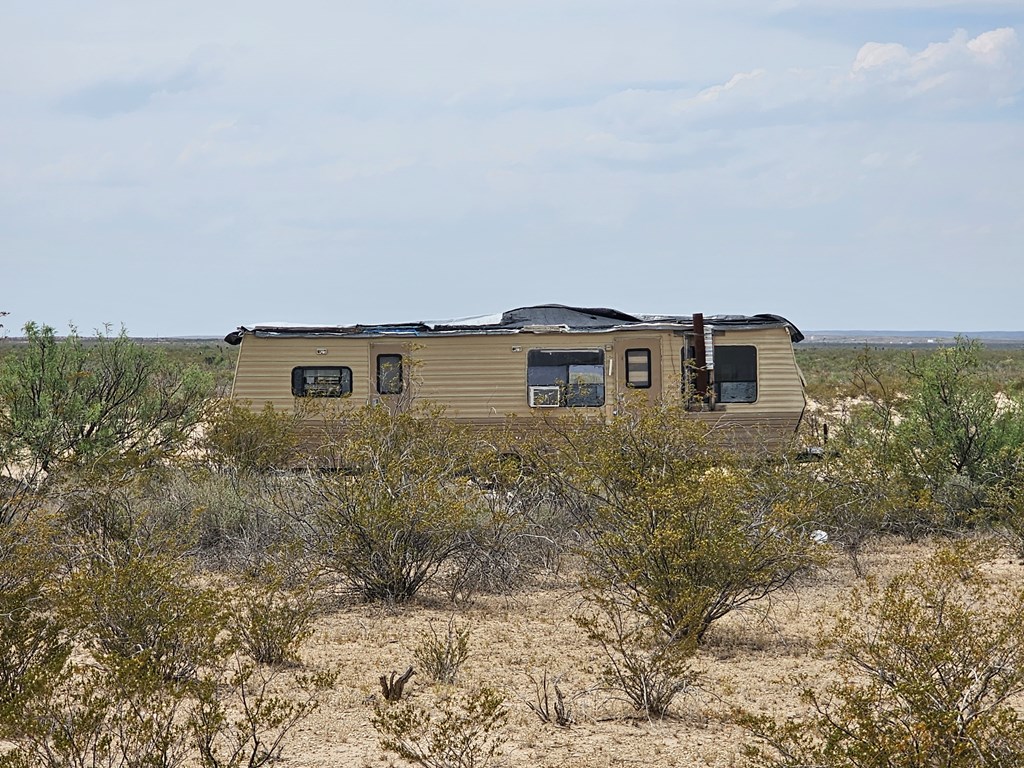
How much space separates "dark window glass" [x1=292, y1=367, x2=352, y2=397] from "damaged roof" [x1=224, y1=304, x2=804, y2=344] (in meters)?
0.47

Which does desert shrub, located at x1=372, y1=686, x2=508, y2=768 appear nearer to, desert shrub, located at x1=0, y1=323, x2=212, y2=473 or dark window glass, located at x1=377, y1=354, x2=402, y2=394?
desert shrub, located at x1=0, y1=323, x2=212, y2=473

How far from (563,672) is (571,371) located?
8.27 meters

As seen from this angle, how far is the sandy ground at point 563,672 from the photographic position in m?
5.52

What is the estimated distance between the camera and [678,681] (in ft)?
21.4

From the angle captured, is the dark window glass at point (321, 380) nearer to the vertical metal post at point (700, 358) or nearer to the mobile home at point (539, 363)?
the mobile home at point (539, 363)

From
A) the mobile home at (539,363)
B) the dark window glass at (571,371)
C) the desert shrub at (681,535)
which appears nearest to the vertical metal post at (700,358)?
the mobile home at (539,363)

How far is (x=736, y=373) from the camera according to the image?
14.6 metres

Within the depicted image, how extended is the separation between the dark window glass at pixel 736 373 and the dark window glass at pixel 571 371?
149cm

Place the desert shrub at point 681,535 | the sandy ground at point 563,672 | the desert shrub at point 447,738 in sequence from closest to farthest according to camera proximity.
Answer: the desert shrub at point 447,738 → the sandy ground at point 563,672 → the desert shrub at point 681,535

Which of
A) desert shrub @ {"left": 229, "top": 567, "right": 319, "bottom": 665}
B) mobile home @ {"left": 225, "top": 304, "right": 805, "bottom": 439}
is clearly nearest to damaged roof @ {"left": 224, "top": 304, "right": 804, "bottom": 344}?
mobile home @ {"left": 225, "top": 304, "right": 805, "bottom": 439}

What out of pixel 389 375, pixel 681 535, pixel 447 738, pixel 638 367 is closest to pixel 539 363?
pixel 638 367

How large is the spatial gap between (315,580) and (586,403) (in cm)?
665

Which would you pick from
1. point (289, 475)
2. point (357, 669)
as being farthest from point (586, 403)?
point (357, 669)

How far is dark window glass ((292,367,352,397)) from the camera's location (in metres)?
15.1
